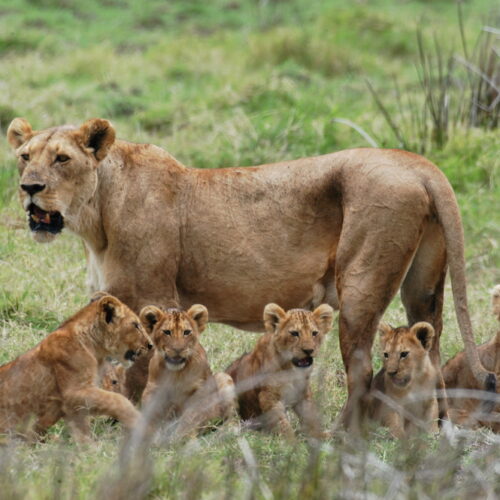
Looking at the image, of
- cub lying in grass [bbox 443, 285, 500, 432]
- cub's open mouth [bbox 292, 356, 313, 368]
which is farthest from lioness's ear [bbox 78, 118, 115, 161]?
cub lying in grass [bbox 443, 285, 500, 432]

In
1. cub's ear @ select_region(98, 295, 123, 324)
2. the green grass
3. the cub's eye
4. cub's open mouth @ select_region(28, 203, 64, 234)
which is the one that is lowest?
the green grass

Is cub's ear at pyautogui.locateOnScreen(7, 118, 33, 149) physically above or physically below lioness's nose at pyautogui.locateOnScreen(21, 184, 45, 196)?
above

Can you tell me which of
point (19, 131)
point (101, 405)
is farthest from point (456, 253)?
point (19, 131)

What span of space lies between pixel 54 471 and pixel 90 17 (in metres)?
13.1

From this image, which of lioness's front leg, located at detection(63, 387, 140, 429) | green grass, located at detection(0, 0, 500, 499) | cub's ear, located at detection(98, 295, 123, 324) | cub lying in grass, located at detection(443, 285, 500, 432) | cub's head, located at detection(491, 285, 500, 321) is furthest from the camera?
cub's head, located at detection(491, 285, 500, 321)

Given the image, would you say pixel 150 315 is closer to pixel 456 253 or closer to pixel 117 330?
pixel 117 330

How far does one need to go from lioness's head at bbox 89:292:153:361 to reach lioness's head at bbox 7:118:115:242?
1.94 ft

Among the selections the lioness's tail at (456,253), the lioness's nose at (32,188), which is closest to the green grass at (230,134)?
the lioness's tail at (456,253)

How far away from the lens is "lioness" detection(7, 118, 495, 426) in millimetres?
6273

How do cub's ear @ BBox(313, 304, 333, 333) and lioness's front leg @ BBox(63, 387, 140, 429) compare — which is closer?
lioness's front leg @ BBox(63, 387, 140, 429)

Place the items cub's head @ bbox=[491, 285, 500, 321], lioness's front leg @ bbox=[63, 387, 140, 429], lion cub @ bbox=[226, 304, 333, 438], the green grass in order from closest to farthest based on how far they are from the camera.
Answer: the green grass < lioness's front leg @ bbox=[63, 387, 140, 429] < lion cub @ bbox=[226, 304, 333, 438] < cub's head @ bbox=[491, 285, 500, 321]

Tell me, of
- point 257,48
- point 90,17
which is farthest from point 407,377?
point 90,17

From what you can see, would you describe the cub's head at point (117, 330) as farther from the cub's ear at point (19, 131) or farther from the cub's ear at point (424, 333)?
the cub's ear at point (424, 333)

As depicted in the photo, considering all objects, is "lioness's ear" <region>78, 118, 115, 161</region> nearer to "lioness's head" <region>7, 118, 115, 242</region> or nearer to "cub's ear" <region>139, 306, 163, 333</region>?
"lioness's head" <region>7, 118, 115, 242</region>
